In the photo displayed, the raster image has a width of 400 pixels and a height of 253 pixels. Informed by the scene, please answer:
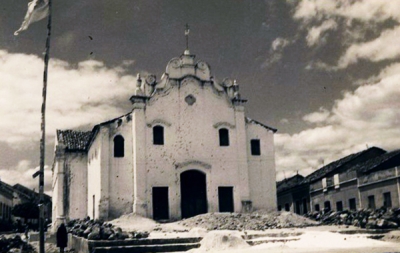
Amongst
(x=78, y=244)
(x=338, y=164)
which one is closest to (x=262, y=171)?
(x=338, y=164)

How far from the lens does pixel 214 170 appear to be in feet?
91.4

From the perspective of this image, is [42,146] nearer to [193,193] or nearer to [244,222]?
[244,222]

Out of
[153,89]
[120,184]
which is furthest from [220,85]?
[120,184]

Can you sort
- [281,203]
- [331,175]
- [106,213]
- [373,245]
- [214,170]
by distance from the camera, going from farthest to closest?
[281,203] → [331,175] → [214,170] → [106,213] → [373,245]

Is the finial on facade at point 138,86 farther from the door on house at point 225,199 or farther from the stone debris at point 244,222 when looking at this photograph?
the stone debris at point 244,222

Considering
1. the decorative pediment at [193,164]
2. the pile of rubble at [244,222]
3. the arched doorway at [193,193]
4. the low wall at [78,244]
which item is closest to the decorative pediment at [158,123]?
the decorative pediment at [193,164]

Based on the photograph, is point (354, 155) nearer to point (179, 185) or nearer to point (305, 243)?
point (179, 185)

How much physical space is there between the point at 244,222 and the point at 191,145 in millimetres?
6360

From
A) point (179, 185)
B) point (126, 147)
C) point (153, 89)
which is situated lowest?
point (179, 185)

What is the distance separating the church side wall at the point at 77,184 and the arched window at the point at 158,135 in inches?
249

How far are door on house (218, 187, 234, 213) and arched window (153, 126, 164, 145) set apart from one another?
14.8ft

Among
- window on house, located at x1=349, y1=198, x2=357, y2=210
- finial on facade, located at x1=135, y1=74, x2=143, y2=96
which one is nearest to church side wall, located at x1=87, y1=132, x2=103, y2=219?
finial on facade, located at x1=135, y1=74, x2=143, y2=96

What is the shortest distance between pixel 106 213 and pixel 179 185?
4406 mm

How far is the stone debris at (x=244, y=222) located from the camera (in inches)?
893
